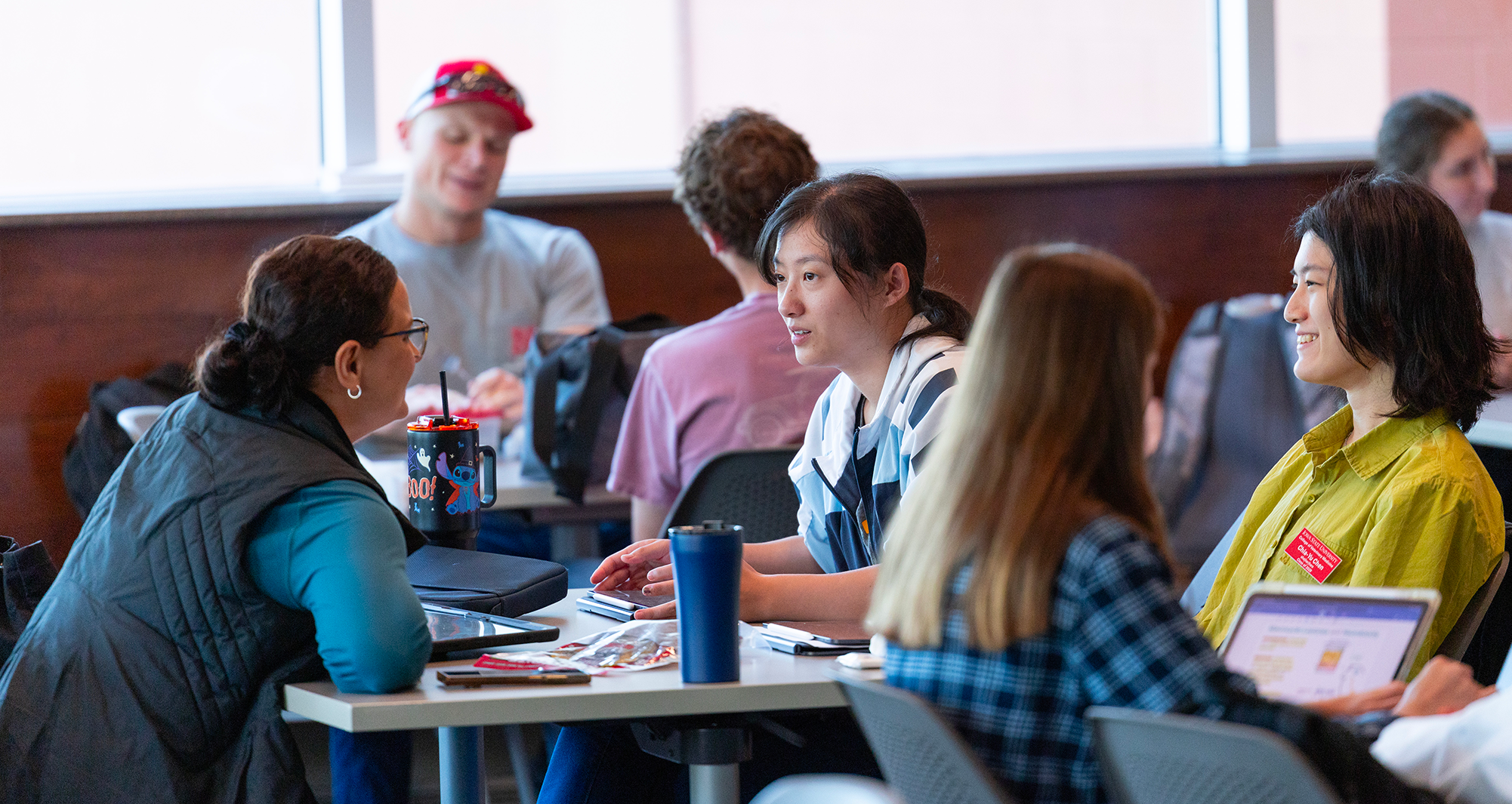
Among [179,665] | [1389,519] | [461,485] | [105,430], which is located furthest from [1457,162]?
[105,430]

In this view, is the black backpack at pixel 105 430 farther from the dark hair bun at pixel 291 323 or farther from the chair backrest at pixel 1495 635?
the chair backrest at pixel 1495 635

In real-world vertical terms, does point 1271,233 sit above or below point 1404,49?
below

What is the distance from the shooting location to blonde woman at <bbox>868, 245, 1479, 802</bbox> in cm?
113

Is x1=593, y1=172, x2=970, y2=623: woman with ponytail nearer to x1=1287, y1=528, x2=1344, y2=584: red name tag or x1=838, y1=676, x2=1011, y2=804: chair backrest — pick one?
x1=1287, y1=528, x2=1344, y2=584: red name tag

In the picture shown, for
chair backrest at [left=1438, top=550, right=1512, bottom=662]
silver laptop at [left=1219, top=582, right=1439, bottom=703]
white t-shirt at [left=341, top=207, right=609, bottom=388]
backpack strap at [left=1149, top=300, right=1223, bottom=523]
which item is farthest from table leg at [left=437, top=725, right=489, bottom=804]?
backpack strap at [left=1149, top=300, right=1223, bottom=523]

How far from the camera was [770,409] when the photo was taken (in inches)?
101

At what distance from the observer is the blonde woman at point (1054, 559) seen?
1.13m

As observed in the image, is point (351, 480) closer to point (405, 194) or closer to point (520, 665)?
point (520, 665)

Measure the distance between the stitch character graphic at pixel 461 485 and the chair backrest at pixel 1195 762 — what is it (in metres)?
1.13

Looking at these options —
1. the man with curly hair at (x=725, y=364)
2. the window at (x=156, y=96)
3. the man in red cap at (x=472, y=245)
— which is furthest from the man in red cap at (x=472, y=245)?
the man with curly hair at (x=725, y=364)

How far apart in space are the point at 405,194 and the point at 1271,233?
8.42ft

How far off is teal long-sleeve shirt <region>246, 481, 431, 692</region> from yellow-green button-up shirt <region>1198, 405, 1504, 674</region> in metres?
0.93

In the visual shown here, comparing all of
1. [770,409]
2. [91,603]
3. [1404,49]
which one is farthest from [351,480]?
[1404,49]

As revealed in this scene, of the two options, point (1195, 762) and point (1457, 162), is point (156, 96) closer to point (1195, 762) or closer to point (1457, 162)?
point (1457, 162)
